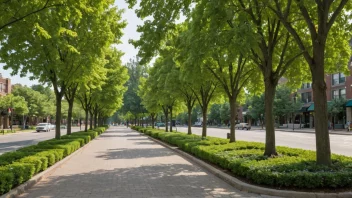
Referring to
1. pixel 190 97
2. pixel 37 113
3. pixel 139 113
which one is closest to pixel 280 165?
pixel 190 97

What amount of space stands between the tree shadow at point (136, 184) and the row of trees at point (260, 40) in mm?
2712

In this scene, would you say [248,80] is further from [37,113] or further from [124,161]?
[37,113]

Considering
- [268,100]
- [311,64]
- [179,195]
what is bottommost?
[179,195]

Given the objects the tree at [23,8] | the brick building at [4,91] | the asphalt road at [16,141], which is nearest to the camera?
the tree at [23,8]

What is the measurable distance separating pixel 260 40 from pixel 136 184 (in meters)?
5.46

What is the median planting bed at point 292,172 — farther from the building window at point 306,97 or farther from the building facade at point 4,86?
the building facade at point 4,86

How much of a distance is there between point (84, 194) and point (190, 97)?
63.8 feet

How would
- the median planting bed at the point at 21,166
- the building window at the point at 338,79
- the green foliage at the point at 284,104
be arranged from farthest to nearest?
1. the green foliage at the point at 284,104
2. the building window at the point at 338,79
3. the median planting bed at the point at 21,166

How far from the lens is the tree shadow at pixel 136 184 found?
777 centimetres

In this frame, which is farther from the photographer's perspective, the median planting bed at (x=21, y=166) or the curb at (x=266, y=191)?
the median planting bed at (x=21, y=166)

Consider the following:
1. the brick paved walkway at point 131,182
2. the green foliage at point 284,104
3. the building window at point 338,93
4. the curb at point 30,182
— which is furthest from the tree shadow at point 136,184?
the green foliage at point 284,104

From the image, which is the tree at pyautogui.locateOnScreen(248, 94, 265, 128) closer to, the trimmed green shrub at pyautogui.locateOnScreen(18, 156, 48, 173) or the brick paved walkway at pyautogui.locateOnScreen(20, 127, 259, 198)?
the brick paved walkway at pyautogui.locateOnScreen(20, 127, 259, 198)

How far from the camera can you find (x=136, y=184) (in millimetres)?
8859

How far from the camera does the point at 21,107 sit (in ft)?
205
